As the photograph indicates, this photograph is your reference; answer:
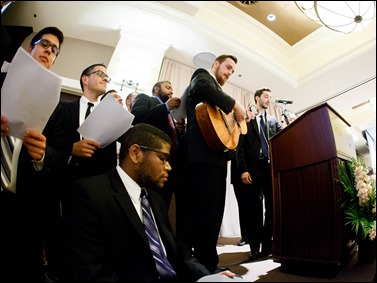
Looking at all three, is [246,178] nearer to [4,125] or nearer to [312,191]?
[312,191]

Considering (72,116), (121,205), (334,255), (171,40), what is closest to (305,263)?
Answer: (334,255)

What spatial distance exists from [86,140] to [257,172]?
0.53 meters

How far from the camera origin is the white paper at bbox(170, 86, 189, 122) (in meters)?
0.66

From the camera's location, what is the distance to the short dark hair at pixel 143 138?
0.81 meters

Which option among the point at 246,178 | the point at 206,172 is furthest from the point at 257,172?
the point at 206,172

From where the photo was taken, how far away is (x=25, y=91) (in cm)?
43

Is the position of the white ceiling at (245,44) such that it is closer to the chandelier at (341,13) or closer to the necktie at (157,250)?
the chandelier at (341,13)

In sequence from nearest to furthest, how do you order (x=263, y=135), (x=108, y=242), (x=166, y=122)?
(x=108, y=242), (x=263, y=135), (x=166, y=122)

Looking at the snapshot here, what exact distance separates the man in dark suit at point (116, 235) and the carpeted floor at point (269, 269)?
1.9 inches

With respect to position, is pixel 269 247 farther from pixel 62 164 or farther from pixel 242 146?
pixel 62 164

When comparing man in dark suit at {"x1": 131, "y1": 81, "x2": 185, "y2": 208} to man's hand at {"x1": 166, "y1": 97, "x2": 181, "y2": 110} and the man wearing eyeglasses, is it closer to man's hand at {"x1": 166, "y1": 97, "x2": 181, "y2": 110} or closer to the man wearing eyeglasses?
man's hand at {"x1": 166, "y1": 97, "x2": 181, "y2": 110}

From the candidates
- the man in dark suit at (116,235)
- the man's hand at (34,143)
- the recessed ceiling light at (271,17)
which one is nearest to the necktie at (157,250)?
the man in dark suit at (116,235)

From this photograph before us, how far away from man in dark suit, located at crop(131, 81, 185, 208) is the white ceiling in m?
0.22

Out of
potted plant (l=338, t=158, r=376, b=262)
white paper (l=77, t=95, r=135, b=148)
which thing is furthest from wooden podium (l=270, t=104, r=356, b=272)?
white paper (l=77, t=95, r=135, b=148)
